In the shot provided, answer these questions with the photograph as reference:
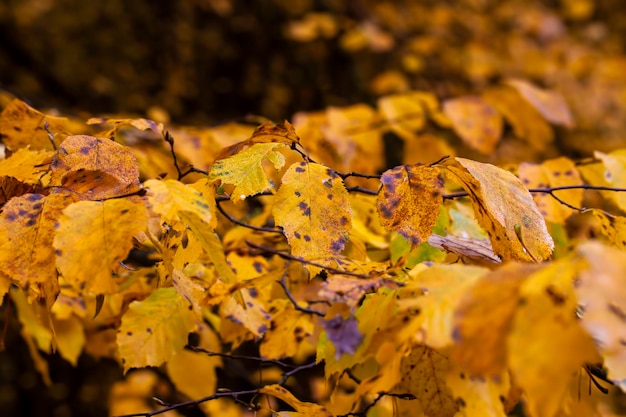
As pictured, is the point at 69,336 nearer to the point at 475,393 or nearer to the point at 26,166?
the point at 26,166

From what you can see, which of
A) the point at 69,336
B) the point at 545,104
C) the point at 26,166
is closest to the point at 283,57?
the point at 545,104

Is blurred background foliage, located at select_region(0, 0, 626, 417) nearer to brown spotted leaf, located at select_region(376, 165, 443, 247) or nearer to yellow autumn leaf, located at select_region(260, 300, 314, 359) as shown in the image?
yellow autumn leaf, located at select_region(260, 300, 314, 359)

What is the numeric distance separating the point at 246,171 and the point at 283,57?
3085 millimetres

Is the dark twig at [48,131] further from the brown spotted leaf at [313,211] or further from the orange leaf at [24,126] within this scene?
the brown spotted leaf at [313,211]

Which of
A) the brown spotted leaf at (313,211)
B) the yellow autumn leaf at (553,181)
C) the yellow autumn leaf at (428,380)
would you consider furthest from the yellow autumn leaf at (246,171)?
the yellow autumn leaf at (553,181)

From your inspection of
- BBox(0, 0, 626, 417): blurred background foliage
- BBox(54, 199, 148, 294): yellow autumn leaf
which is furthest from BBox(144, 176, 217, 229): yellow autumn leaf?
BBox(0, 0, 626, 417): blurred background foliage

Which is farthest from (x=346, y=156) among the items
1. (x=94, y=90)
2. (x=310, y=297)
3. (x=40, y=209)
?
(x=94, y=90)

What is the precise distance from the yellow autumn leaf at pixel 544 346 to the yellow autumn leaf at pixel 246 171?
333mm

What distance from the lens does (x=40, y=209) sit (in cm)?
58

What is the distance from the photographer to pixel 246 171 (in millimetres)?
668

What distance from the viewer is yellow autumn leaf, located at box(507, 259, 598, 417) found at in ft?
1.23

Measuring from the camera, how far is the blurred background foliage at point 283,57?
11.3 ft

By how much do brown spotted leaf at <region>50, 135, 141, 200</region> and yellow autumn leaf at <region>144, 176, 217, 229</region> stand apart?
0.03m

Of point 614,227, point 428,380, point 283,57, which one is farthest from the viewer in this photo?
point 283,57
